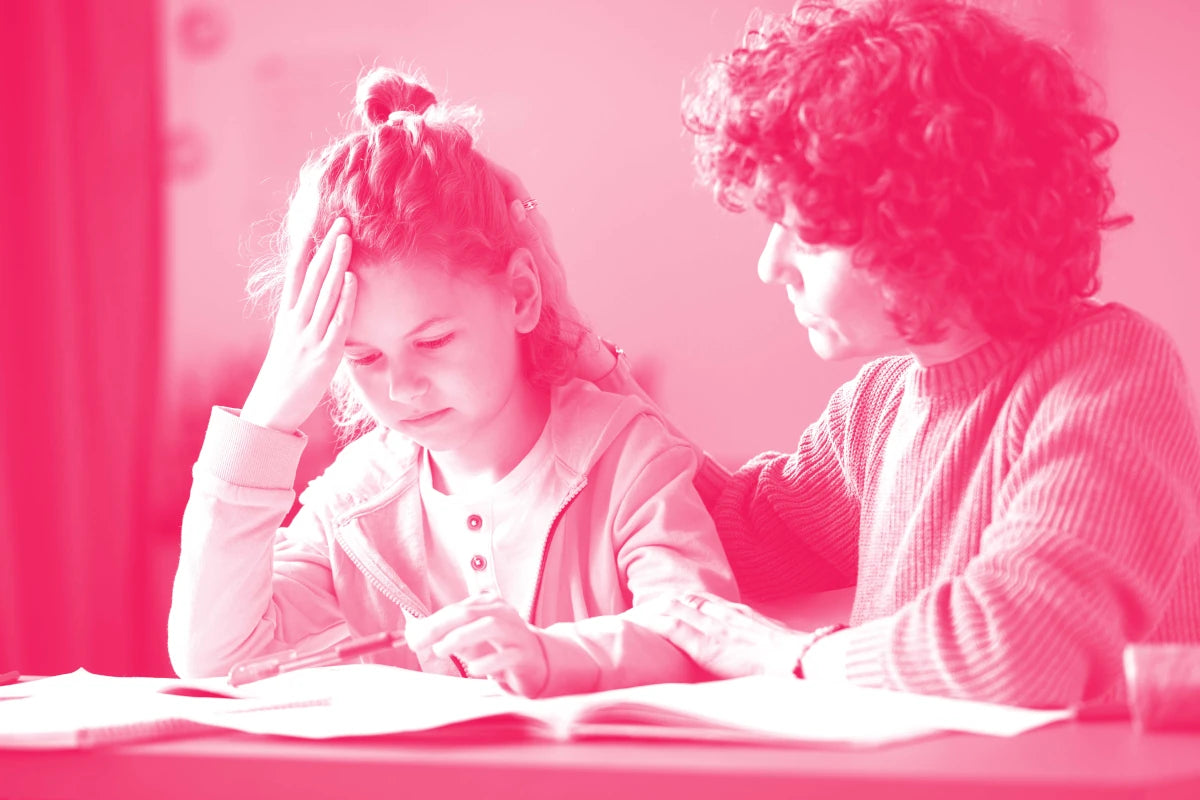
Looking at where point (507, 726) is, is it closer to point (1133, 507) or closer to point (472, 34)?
point (1133, 507)

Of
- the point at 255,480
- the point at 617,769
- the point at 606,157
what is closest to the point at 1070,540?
the point at 617,769

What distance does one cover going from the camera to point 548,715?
772 mm

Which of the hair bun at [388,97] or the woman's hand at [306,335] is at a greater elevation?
the hair bun at [388,97]

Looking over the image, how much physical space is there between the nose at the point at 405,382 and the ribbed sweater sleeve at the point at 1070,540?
1.61ft

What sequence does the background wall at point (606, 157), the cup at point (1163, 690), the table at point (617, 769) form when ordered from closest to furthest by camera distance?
1. the table at point (617, 769)
2. the cup at point (1163, 690)
3. the background wall at point (606, 157)

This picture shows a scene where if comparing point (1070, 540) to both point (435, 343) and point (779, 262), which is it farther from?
point (435, 343)

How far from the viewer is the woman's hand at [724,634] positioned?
97 centimetres

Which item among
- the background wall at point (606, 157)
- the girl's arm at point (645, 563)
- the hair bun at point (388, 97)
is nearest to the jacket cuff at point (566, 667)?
the girl's arm at point (645, 563)

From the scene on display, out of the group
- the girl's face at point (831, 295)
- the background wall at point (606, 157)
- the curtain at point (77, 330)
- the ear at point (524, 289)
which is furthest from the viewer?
the curtain at point (77, 330)

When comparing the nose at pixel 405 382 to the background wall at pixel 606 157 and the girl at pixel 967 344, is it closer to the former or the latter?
the girl at pixel 967 344

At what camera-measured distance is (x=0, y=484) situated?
2213 millimetres

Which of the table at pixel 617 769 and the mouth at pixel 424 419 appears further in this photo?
the mouth at pixel 424 419

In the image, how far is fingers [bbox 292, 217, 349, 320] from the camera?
4.10ft

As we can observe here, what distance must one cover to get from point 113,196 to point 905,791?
2.23 meters
